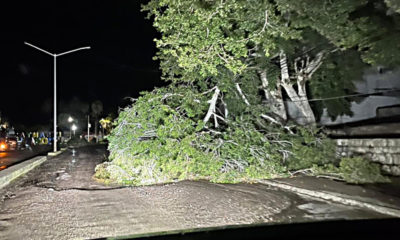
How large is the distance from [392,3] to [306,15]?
2778mm

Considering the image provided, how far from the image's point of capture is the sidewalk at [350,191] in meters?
7.57

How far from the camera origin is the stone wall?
11.4 meters

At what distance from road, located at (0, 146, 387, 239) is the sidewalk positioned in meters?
0.36

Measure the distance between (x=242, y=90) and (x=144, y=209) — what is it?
9.41 m

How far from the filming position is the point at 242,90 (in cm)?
1543

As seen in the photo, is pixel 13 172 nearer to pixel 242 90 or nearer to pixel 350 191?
pixel 242 90

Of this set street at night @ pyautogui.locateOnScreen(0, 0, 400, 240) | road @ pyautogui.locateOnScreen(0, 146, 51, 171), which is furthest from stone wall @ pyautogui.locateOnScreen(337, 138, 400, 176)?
road @ pyautogui.locateOnScreen(0, 146, 51, 171)

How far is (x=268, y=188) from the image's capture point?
9961 millimetres

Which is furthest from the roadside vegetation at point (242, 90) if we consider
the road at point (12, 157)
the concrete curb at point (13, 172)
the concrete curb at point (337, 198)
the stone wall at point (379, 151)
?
the road at point (12, 157)

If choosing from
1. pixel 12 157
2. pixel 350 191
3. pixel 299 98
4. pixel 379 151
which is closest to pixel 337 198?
pixel 350 191

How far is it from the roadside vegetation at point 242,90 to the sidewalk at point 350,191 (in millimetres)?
821

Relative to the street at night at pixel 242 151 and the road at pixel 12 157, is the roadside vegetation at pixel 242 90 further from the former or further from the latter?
the road at pixel 12 157

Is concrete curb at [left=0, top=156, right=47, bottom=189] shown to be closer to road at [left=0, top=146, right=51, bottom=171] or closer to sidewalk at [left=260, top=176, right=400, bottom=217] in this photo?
road at [left=0, top=146, right=51, bottom=171]

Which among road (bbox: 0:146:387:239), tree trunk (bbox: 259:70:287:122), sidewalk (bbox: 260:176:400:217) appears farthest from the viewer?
tree trunk (bbox: 259:70:287:122)
